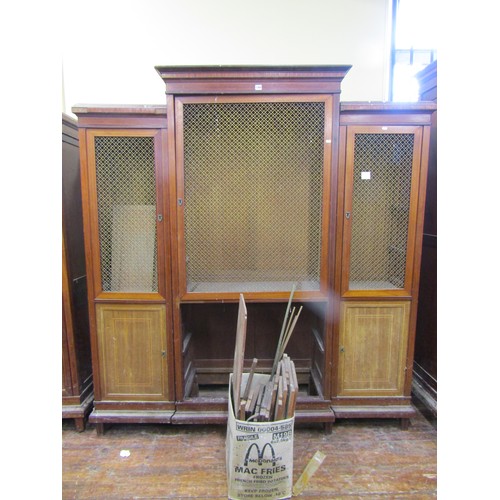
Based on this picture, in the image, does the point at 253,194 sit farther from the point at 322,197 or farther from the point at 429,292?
the point at 429,292

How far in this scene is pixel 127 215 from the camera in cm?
174

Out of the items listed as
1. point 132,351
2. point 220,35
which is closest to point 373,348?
point 132,351

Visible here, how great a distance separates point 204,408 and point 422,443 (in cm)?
128

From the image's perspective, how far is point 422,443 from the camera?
1728 mm

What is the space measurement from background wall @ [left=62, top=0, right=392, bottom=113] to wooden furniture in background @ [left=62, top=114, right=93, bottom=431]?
87 cm

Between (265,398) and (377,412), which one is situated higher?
(265,398)

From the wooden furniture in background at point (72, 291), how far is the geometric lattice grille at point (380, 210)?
168 centimetres

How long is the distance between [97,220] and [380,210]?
5.37 ft

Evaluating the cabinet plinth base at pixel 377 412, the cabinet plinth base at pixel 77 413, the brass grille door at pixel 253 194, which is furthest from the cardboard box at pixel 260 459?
the cabinet plinth base at pixel 77 413

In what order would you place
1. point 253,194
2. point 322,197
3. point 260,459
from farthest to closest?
1. point 253,194
2. point 322,197
3. point 260,459

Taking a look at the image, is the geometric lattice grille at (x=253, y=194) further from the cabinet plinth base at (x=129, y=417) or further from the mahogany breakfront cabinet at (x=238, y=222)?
the cabinet plinth base at (x=129, y=417)

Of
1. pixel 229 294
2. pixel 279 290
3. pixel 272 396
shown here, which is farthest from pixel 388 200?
pixel 272 396

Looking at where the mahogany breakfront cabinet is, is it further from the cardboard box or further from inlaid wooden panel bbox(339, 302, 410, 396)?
the cardboard box

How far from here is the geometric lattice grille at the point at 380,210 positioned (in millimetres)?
1706
